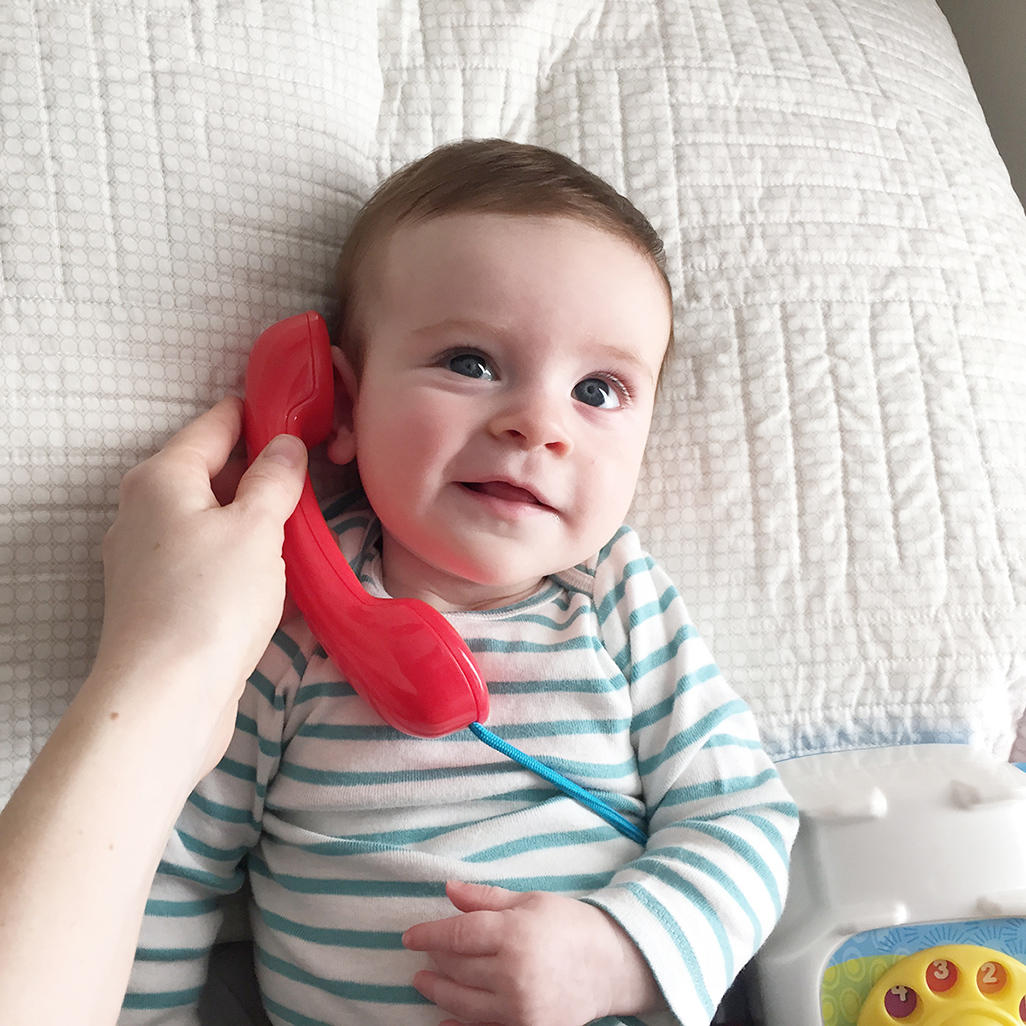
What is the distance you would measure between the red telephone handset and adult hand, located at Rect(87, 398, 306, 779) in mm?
53

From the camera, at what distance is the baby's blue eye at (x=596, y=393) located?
838mm

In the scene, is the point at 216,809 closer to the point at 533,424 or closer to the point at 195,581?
the point at 195,581

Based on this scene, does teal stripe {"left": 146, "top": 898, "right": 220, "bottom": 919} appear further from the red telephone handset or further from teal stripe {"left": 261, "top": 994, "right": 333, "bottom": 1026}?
the red telephone handset

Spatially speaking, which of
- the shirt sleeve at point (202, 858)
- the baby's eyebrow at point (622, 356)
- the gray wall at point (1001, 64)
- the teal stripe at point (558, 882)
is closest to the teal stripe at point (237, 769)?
the shirt sleeve at point (202, 858)

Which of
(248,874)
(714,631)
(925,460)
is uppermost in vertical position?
(925,460)

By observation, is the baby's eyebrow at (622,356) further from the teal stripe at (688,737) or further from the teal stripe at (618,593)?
the teal stripe at (688,737)

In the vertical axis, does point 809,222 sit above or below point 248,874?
above

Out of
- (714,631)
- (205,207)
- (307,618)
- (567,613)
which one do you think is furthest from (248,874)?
(205,207)

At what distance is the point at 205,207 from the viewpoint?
34.7 inches

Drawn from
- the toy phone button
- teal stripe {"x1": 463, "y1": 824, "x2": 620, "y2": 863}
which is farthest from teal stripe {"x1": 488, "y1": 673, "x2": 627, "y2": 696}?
the toy phone button

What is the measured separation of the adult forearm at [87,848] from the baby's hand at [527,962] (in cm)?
21

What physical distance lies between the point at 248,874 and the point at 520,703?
279mm

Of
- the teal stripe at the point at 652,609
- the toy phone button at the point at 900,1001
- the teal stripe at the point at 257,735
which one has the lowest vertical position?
the toy phone button at the point at 900,1001

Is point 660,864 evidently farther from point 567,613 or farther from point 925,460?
point 925,460
